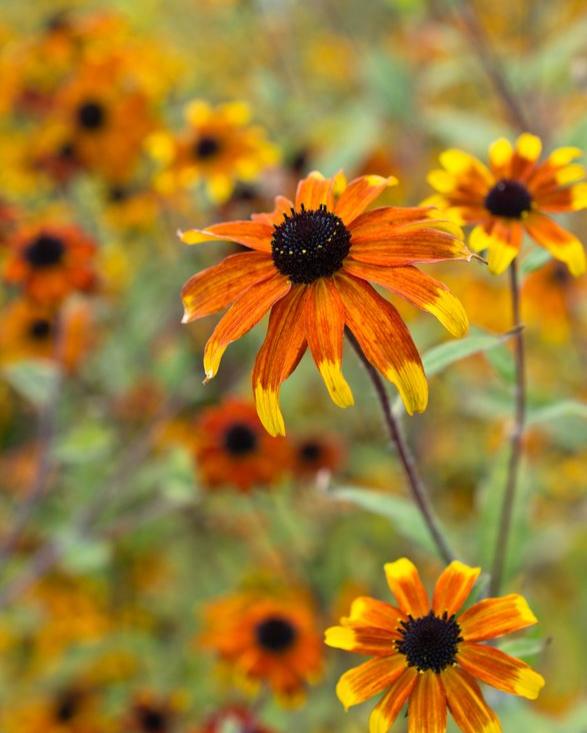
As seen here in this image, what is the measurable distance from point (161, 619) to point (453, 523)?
0.78 meters

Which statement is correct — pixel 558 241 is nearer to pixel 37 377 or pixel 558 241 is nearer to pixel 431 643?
pixel 431 643

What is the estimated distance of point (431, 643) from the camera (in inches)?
26.7

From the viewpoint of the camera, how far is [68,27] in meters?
2.27

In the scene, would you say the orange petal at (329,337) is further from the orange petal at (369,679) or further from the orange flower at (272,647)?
the orange flower at (272,647)

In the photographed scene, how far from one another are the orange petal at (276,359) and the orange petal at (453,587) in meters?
0.19

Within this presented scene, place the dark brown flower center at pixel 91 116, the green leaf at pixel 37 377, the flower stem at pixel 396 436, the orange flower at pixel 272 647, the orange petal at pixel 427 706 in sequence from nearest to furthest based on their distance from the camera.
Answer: the orange petal at pixel 427 706 < the flower stem at pixel 396 436 < the orange flower at pixel 272 647 < the green leaf at pixel 37 377 < the dark brown flower center at pixel 91 116

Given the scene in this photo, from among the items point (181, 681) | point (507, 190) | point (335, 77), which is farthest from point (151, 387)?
point (335, 77)

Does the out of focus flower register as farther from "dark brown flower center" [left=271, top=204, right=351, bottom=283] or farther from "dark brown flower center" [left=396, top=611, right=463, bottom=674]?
"dark brown flower center" [left=396, top=611, right=463, bottom=674]

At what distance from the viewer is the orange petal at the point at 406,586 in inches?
29.1

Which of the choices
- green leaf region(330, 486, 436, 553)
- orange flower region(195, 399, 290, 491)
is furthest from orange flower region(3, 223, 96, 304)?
green leaf region(330, 486, 436, 553)

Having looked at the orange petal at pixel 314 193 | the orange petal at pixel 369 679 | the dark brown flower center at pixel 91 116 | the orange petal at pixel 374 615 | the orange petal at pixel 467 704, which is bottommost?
the orange petal at pixel 467 704

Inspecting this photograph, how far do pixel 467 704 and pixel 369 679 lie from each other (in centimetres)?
8

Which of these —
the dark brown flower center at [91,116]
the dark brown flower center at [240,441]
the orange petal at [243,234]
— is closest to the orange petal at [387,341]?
the orange petal at [243,234]

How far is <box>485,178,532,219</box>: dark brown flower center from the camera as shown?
2.92 feet
